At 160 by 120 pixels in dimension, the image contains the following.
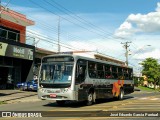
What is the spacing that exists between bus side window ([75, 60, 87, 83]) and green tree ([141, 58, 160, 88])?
87.2 meters

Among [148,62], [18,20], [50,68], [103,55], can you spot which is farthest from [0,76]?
[148,62]

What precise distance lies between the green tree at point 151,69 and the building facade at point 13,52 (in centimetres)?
6822

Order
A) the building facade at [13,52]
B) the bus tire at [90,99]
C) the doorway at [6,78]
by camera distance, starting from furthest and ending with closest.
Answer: the doorway at [6,78] < the building facade at [13,52] < the bus tire at [90,99]

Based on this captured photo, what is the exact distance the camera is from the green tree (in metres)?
108

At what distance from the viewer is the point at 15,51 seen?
38.5 metres

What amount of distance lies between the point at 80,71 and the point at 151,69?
88487 mm

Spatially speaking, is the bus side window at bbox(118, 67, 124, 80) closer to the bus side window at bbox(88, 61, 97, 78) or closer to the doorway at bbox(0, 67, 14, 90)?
the bus side window at bbox(88, 61, 97, 78)

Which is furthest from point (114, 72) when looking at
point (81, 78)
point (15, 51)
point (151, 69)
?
point (151, 69)

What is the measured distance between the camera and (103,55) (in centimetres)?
7506

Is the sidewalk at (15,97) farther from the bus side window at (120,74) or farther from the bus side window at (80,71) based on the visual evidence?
the bus side window at (80,71)

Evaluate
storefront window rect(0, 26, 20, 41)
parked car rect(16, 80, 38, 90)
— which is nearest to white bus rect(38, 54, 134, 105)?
storefront window rect(0, 26, 20, 41)

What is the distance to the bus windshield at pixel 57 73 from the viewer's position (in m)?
21.3

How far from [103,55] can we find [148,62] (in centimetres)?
3809

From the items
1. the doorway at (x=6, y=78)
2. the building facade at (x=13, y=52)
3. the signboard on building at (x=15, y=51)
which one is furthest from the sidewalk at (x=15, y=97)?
the doorway at (x=6, y=78)
